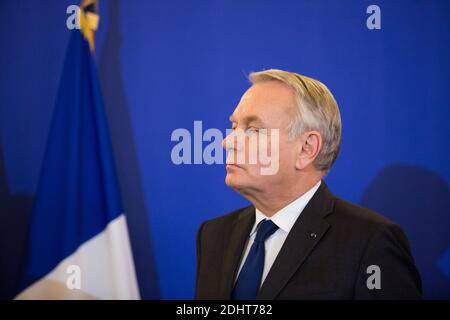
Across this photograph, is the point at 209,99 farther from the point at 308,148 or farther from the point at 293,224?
the point at 293,224

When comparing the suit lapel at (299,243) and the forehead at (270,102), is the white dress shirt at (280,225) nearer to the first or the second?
the suit lapel at (299,243)

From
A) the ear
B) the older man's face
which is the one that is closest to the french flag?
the older man's face

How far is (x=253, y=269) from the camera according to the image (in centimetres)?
171

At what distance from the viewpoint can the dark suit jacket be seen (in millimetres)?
1550

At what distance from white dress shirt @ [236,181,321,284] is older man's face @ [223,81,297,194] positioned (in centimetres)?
9

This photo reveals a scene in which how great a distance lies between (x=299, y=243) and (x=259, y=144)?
1.21 ft

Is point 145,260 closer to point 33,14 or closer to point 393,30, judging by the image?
point 33,14

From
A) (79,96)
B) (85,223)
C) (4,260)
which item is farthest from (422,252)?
(4,260)

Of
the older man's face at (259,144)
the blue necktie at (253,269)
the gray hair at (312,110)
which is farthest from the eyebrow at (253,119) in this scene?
the blue necktie at (253,269)

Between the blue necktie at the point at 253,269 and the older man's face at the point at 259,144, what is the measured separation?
5.7 inches

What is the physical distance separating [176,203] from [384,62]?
1.21 metres

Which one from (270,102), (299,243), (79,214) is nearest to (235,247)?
(299,243)

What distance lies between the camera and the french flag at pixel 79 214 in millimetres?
2393

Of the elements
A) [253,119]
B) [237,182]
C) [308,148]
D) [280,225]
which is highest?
[253,119]
